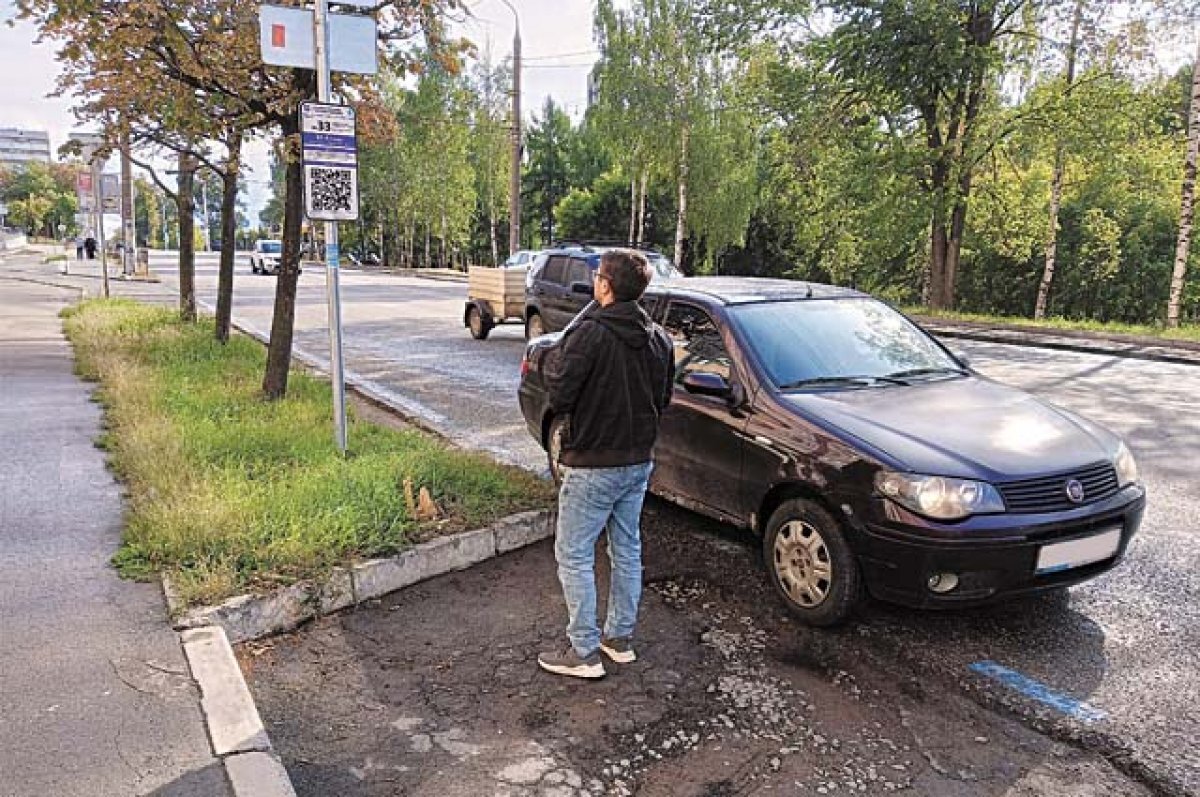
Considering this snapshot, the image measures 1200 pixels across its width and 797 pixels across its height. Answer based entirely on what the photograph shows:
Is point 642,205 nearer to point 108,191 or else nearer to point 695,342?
point 108,191

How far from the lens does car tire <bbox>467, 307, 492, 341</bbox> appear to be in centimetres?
1566

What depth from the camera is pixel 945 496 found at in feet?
12.2

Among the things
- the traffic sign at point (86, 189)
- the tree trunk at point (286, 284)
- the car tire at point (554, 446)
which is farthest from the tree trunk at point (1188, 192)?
the traffic sign at point (86, 189)

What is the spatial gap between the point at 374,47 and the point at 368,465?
2.95 m

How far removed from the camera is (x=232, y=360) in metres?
10.6

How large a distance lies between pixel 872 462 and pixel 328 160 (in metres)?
4.08

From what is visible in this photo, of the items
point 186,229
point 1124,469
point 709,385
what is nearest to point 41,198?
point 186,229

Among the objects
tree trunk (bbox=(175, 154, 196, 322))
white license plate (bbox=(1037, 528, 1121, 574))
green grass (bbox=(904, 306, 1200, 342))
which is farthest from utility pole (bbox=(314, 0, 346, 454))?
green grass (bbox=(904, 306, 1200, 342))

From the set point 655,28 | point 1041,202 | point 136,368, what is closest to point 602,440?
point 136,368

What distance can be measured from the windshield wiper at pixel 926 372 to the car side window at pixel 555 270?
8.50 m

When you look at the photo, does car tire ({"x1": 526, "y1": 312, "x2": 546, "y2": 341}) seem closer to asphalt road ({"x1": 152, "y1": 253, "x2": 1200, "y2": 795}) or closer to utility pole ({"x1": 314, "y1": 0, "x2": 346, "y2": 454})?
asphalt road ({"x1": 152, "y1": 253, "x2": 1200, "y2": 795})

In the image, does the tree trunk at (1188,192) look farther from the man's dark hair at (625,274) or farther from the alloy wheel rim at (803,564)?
the man's dark hair at (625,274)

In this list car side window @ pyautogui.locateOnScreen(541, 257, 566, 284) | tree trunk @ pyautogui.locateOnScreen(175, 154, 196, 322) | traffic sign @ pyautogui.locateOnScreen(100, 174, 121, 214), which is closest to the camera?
tree trunk @ pyautogui.locateOnScreen(175, 154, 196, 322)

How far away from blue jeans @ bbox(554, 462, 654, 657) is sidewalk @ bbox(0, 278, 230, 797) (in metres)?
1.48
